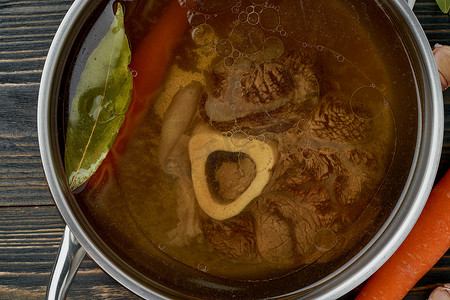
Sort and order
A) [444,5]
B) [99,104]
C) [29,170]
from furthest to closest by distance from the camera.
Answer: [29,170] → [444,5] → [99,104]

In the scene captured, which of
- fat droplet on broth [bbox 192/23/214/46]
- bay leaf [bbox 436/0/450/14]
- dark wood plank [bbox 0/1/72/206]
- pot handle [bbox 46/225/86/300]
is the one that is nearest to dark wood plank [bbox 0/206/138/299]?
dark wood plank [bbox 0/1/72/206]

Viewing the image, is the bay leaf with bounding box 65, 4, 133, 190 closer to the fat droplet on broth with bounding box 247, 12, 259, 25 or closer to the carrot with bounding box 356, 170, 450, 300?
the fat droplet on broth with bounding box 247, 12, 259, 25

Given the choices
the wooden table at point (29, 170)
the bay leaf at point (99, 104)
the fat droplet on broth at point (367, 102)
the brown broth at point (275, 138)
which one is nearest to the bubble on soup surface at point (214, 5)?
the brown broth at point (275, 138)

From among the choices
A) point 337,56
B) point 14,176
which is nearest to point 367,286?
point 337,56

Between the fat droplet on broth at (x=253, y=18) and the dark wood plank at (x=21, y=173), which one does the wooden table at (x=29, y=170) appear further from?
the fat droplet on broth at (x=253, y=18)

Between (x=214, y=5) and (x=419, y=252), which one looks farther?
(x=419, y=252)

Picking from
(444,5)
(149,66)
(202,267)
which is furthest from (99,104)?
(444,5)

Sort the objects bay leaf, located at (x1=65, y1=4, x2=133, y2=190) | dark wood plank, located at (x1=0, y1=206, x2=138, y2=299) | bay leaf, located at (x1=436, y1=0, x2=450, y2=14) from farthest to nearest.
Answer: dark wood plank, located at (x1=0, y1=206, x2=138, y2=299) < bay leaf, located at (x1=436, y1=0, x2=450, y2=14) < bay leaf, located at (x1=65, y1=4, x2=133, y2=190)

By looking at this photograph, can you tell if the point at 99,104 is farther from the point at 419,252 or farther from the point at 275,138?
the point at 419,252
